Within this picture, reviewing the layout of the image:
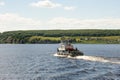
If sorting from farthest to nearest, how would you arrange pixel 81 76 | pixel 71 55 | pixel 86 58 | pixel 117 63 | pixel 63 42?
pixel 63 42 < pixel 71 55 < pixel 86 58 < pixel 117 63 < pixel 81 76

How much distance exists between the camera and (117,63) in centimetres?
11406

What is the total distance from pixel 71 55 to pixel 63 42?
91.4 ft

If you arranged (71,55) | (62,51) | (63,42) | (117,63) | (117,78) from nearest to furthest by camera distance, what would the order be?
(117,78)
(117,63)
(71,55)
(62,51)
(63,42)

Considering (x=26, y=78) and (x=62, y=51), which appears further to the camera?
(x=62, y=51)

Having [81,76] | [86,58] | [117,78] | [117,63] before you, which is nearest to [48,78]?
[81,76]

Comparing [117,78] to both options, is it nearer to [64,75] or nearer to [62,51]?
[64,75]

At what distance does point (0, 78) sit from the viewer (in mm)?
83062

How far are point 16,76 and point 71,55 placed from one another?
64.2 metres

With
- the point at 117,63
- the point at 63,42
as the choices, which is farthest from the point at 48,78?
the point at 63,42

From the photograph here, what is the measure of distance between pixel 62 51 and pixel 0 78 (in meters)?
80.6

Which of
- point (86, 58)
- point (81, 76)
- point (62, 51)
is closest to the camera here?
point (81, 76)

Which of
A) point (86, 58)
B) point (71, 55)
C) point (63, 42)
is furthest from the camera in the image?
point (63, 42)

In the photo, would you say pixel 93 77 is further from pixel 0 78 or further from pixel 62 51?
pixel 62 51

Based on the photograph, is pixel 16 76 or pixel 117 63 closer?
pixel 16 76
